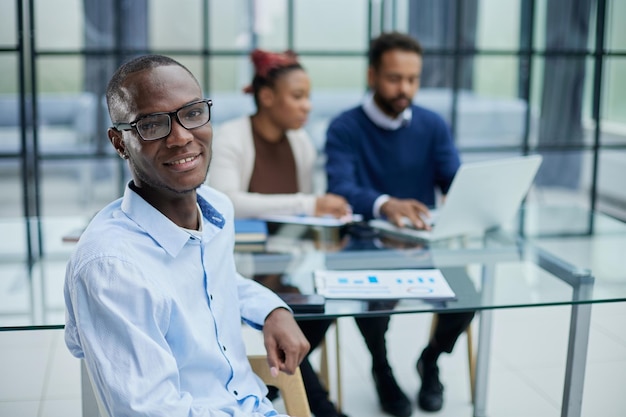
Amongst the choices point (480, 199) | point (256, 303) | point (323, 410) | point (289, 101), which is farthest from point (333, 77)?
point (256, 303)

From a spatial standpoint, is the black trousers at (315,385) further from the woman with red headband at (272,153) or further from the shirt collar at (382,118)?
the shirt collar at (382,118)

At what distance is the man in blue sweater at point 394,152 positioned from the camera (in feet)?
9.02

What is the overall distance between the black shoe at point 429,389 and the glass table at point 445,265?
216 mm

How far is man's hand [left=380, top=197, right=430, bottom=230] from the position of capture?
2429 millimetres

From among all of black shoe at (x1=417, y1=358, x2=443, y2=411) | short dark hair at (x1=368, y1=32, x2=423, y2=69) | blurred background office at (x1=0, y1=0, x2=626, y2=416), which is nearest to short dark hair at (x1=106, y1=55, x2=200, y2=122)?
short dark hair at (x1=368, y1=32, x2=423, y2=69)

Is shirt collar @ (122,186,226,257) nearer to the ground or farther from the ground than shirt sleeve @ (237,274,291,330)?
farther from the ground

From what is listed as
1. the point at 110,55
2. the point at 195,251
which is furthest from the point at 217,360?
the point at 110,55

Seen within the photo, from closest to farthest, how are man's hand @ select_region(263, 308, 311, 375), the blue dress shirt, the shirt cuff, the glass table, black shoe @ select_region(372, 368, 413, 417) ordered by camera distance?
the blue dress shirt
man's hand @ select_region(263, 308, 311, 375)
the glass table
the shirt cuff
black shoe @ select_region(372, 368, 413, 417)

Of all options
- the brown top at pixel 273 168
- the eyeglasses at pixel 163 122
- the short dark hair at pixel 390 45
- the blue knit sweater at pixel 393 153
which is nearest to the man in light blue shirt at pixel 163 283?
the eyeglasses at pixel 163 122

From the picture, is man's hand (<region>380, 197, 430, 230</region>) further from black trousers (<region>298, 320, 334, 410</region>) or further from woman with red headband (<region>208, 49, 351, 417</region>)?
black trousers (<region>298, 320, 334, 410</region>)

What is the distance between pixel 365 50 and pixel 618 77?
154 cm

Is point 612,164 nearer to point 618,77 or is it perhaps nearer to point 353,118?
point 618,77

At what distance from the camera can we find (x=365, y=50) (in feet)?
14.1

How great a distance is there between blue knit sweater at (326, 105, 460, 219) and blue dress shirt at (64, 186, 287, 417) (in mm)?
1244
